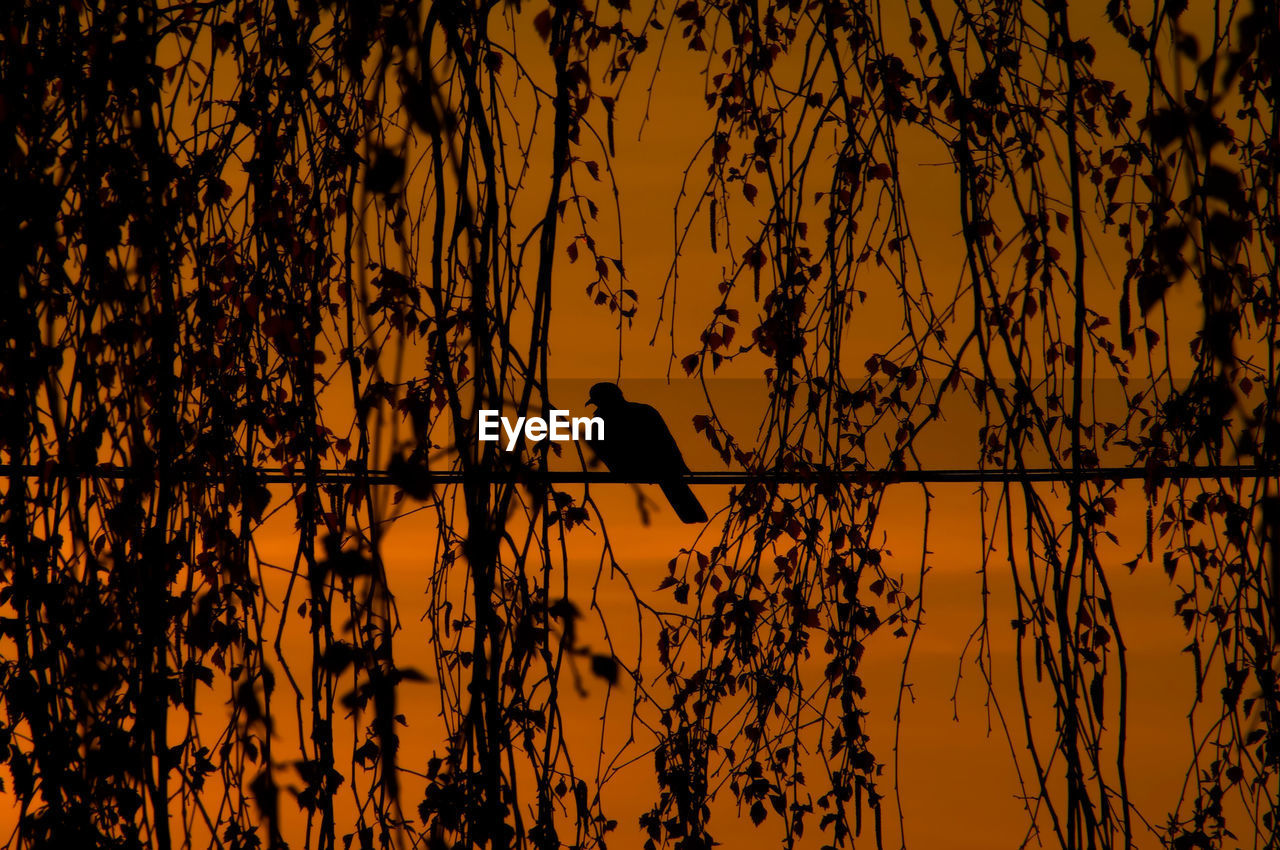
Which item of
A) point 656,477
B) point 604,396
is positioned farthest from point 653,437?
point 656,477

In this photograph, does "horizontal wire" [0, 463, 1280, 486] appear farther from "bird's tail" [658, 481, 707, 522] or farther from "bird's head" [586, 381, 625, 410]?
"bird's head" [586, 381, 625, 410]

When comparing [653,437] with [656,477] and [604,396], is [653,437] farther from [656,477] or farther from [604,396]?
[656,477]

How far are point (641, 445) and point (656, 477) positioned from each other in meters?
2.06

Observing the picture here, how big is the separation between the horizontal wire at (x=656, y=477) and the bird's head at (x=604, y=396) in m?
1.55

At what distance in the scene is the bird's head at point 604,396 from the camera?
11.3ft

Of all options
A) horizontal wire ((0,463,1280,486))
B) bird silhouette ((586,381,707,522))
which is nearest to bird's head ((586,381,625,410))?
bird silhouette ((586,381,707,522))

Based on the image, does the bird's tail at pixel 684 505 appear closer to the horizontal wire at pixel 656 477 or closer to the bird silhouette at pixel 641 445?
the bird silhouette at pixel 641 445

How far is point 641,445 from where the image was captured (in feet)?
11.1

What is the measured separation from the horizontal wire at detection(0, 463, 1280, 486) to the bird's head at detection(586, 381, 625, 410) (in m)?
1.55

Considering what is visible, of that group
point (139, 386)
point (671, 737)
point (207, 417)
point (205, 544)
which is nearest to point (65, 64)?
point (139, 386)

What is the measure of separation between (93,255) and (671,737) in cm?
103

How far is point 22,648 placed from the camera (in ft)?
3.96

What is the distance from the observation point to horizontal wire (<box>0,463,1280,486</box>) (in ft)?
3.42

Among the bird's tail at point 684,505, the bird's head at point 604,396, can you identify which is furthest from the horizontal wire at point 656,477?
the bird's head at point 604,396
